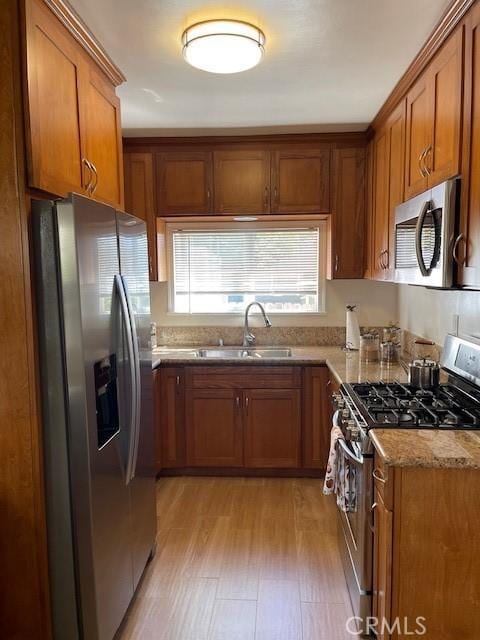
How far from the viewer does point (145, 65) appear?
2275 mm

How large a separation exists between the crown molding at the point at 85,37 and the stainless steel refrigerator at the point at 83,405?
0.71 meters

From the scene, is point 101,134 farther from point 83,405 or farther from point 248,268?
point 248,268

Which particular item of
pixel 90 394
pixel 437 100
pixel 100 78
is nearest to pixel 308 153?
pixel 437 100

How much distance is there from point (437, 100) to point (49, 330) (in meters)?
1.84

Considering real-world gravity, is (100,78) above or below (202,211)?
above

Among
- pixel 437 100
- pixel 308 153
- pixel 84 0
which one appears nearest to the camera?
pixel 84 0

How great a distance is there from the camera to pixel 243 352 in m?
3.81

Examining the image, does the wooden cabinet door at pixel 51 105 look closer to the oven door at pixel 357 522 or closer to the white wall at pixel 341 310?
the oven door at pixel 357 522

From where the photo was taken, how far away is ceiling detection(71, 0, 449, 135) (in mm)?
1800

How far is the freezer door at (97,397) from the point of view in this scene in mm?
1551

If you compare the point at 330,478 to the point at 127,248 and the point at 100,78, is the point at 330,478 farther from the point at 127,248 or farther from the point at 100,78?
the point at 100,78

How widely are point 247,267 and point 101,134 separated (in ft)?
6.45

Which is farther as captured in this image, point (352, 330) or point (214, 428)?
point (352, 330)

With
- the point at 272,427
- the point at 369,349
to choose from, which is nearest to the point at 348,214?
the point at 369,349
